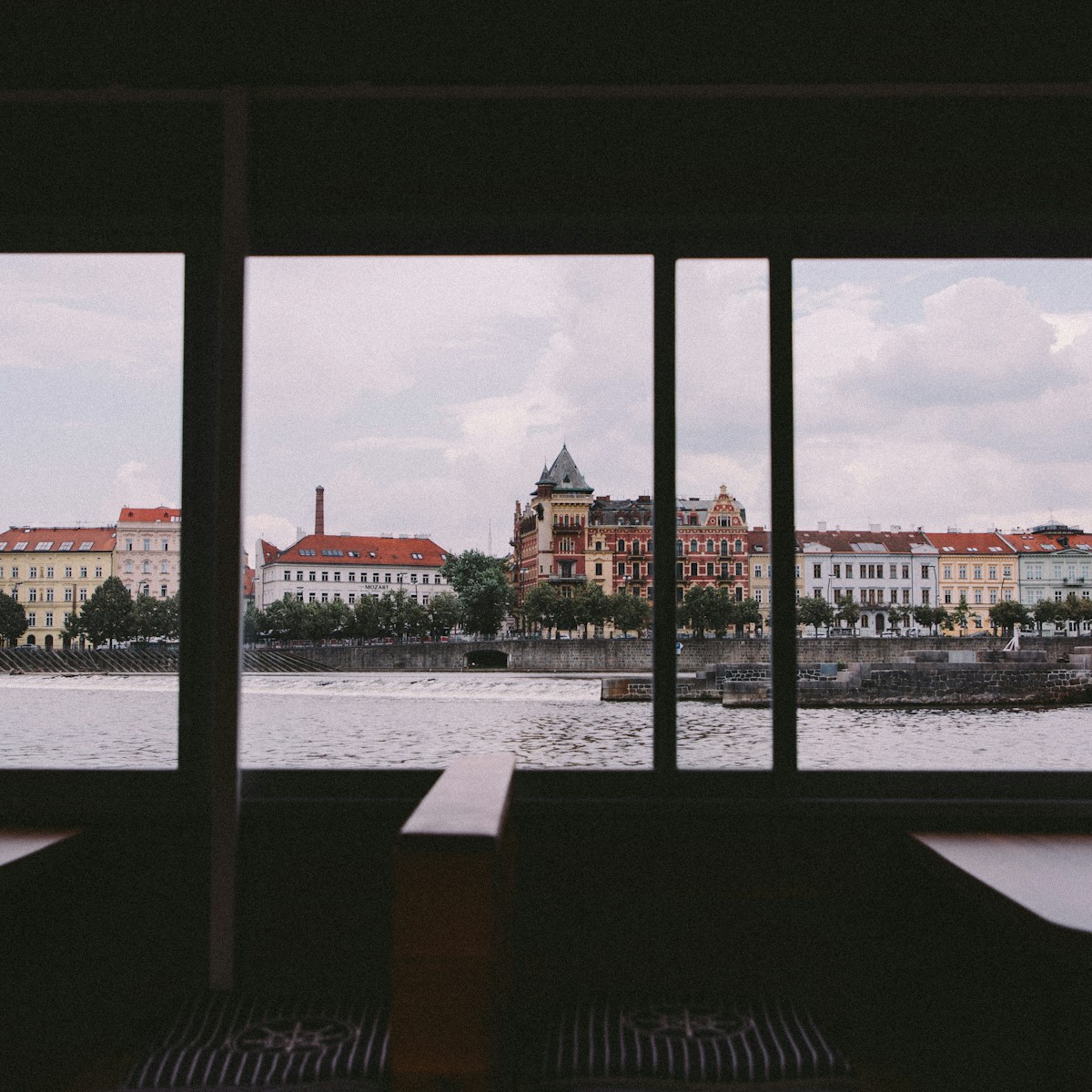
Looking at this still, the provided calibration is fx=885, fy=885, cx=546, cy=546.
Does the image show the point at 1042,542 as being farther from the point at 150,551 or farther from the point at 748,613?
the point at 150,551

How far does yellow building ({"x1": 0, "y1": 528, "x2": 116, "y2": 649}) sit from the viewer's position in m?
2.20

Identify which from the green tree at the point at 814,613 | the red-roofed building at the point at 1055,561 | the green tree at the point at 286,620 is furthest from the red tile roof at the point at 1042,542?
the green tree at the point at 286,620

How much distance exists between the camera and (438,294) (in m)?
2.42

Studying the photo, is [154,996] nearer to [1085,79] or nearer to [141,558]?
[141,558]

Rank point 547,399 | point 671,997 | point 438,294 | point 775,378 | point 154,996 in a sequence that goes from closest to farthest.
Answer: point 671,997
point 154,996
point 775,378
point 438,294
point 547,399

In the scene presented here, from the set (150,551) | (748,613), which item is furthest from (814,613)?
(150,551)

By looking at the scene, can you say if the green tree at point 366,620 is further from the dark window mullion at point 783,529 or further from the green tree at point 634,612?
the dark window mullion at point 783,529

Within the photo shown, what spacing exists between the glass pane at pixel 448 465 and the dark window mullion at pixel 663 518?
30mm

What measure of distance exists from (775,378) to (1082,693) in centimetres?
134

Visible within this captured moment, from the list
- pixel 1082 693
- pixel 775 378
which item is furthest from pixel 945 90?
pixel 1082 693

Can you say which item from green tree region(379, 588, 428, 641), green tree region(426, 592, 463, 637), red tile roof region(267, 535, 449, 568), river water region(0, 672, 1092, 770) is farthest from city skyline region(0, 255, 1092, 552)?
green tree region(379, 588, 428, 641)

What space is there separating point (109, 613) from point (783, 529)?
1.71m

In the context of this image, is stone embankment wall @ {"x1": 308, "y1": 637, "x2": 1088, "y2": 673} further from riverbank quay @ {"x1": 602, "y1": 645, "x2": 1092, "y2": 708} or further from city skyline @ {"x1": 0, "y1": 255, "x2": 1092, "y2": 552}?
city skyline @ {"x1": 0, "y1": 255, "x2": 1092, "y2": 552}

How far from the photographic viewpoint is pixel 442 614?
419cm
